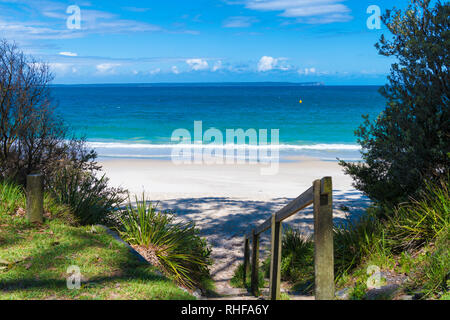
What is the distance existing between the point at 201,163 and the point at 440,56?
15.7 metres

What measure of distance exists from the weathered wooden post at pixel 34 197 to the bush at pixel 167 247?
1.10 m

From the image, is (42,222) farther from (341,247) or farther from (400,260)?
(400,260)

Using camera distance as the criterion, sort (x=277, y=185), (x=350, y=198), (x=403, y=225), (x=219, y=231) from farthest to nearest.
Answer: (x=277, y=185)
(x=350, y=198)
(x=219, y=231)
(x=403, y=225)

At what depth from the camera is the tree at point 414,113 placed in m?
5.58

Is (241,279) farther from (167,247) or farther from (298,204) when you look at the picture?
(298,204)

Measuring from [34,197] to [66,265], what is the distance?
1441mm

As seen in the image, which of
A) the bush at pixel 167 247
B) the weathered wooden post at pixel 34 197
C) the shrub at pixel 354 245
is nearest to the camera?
the shrub at pixel 354 245

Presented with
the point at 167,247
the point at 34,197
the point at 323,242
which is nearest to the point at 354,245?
the point at 323,242

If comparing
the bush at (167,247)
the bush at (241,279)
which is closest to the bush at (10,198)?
the bush at (167,247)

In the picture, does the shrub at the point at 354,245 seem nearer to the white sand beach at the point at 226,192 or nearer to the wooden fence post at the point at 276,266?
the wooden fence post at the point at 276,266

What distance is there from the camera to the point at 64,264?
420 cm

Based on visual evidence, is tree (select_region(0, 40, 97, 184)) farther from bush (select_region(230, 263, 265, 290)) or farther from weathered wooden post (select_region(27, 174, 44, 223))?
bush (select_region(230, 263, 265, 290))

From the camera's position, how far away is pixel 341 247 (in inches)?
196
